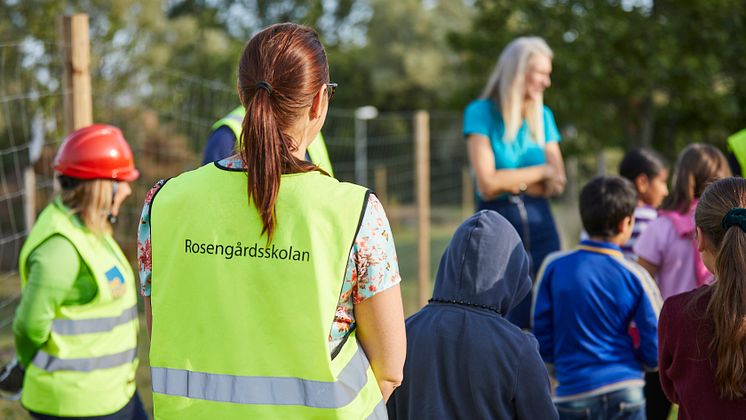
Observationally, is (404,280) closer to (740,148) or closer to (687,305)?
(740,148)

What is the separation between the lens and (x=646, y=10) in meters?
11.7

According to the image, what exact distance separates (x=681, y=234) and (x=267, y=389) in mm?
2841

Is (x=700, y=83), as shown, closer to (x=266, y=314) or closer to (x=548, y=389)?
(x=548, y=389)

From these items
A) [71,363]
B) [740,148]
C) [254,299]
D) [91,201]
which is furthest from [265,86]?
[740,148]

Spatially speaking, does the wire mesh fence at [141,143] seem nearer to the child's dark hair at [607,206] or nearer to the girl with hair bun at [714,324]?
the child's dark hair at [607,206]

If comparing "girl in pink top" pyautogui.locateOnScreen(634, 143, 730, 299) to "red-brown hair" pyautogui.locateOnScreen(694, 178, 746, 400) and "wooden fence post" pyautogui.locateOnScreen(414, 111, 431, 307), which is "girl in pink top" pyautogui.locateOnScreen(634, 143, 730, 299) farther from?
"wooden fence post" pyautogui.locateOnScreen(414, 111, 431, 307)

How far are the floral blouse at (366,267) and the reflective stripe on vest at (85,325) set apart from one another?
167cm

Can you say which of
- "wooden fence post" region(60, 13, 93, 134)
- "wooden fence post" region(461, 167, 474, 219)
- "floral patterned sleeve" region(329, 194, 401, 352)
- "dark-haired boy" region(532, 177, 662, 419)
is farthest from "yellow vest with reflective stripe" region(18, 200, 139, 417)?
"wooden fence post" region(461, 167, 474, 219)

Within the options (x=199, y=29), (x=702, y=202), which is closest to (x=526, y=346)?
(x=702, y=202)

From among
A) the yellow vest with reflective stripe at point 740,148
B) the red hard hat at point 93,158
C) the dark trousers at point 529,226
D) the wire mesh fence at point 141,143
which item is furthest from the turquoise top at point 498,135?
the red hard hat at point 93,158

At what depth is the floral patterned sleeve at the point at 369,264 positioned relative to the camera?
189 centimetres

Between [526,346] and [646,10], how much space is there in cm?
1032

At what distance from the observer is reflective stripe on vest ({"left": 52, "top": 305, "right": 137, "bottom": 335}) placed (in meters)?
3.31

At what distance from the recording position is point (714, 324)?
2.52 meters
